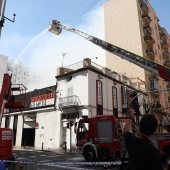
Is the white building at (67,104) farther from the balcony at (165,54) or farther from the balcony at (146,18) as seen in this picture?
the balcony at (165,54)

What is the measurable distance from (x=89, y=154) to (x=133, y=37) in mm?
34203

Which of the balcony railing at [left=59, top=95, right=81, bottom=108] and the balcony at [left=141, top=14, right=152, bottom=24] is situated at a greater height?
the balcony at [left=141, top=14, right=152, bottom=24]

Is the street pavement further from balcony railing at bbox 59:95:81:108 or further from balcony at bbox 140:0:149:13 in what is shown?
balcony at bbox 140:0:149:13

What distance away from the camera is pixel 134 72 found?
39.8 metres

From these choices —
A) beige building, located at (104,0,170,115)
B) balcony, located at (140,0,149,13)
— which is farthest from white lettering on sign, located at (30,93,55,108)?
balcony, located at (140,0,149,13)

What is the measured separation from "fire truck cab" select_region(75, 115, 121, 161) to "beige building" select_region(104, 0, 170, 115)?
87.1ft

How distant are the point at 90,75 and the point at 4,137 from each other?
18.4 m

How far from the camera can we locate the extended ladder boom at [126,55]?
1423 centimetres

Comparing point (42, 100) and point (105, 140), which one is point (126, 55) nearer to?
point (105, 140)

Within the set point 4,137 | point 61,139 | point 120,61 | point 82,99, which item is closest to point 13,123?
point 61,139

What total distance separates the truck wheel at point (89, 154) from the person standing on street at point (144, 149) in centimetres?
1012

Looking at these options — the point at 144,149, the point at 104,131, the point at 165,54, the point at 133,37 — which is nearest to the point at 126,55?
the point at 104,131

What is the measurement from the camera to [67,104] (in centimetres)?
2555

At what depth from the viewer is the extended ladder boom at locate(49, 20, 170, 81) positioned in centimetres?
1423
